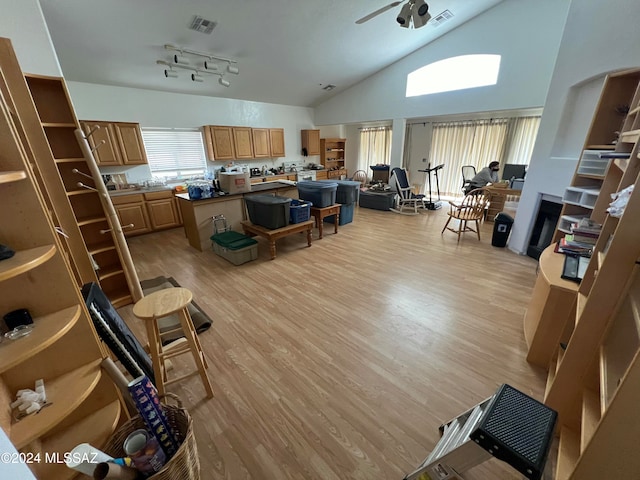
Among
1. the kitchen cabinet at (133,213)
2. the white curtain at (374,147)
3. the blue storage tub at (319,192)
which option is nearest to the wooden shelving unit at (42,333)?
the blue storage tub at (319,192)

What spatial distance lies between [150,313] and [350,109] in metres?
6.86

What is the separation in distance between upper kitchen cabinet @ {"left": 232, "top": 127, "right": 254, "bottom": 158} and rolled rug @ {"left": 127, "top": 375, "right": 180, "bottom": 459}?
227 inches

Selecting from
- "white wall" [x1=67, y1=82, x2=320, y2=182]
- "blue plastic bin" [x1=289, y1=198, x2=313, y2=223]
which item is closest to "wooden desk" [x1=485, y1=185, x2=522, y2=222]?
"blue plastic bin" [x1=289, y1=198, x2=313, y2=223]

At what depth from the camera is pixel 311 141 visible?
25.1 ft

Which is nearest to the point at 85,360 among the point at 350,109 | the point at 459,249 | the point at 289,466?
the point at 289,466

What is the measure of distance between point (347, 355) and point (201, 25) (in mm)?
4323

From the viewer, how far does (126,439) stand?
108 centimetres

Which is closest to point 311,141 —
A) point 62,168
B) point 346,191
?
point 346,191

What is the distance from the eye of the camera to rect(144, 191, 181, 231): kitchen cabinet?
181 inches

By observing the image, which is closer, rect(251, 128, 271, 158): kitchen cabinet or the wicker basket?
the wicker basket

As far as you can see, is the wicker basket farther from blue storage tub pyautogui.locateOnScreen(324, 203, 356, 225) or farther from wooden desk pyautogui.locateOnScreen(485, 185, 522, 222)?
wooden desk pyautogui.locateOnScreen(485, 185, 522, 222)

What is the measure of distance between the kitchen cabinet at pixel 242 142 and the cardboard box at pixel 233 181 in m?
2.52

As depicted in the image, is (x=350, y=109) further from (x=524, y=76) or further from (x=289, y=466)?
(x=289, y=466)

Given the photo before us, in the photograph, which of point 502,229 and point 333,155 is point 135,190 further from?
point 502,229
